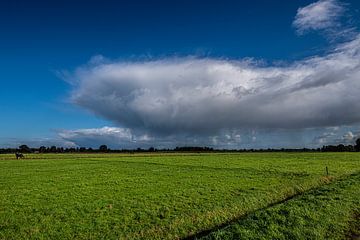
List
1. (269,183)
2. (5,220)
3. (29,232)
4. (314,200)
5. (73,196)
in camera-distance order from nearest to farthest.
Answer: (29,232), (5,220), (314,200), (73,196), (269,183)

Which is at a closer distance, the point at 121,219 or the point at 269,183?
the point at 121,219

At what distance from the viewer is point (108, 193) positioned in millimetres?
29109

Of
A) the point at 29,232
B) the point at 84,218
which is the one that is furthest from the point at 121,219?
the point at 29,232

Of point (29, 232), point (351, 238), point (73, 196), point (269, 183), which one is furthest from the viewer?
point (269, 183)

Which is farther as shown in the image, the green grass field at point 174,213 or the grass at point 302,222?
the green grass field at point 174,213

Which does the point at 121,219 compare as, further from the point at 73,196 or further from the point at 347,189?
the point at 347,189

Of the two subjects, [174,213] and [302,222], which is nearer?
[302,222]

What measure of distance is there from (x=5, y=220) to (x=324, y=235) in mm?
17200

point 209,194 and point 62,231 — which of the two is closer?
point 62,231

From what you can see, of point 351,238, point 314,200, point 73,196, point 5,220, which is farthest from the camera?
point 73,196

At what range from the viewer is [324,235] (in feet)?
49.5

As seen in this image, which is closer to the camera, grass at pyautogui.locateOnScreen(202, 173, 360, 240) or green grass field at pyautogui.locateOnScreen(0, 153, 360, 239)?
grass at pyautogui.locateOnScreen(202, 173, 360, 240)

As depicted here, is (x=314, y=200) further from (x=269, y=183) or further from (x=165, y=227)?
(x=269, y=183)

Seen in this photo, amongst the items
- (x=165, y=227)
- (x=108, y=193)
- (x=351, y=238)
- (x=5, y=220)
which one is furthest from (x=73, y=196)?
(x=351, y=238)
